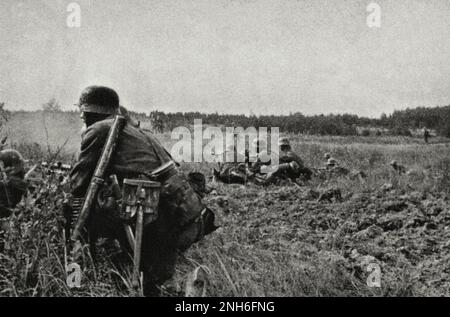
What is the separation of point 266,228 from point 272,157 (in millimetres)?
4629

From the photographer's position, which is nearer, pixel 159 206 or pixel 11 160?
pixel 159 206

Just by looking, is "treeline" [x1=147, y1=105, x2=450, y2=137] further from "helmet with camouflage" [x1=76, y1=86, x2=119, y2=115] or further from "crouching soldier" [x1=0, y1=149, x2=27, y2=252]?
"helmet with camouflage" [x1=76, y1=86, x2=119, y2=115]

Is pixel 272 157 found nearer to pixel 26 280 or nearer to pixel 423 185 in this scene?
pixel 423 185

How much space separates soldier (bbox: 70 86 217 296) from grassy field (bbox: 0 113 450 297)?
189mm

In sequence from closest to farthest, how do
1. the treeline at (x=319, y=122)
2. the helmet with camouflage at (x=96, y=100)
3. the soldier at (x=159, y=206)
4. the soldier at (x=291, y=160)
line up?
1. the soldier at (x=159, y=206)
2. the helmet with camouflage at (x=96, y=100)
3. the soldier at (x=291, y=160)
4. the treeline at (x=319, y=122)

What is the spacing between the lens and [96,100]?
3434 millimetres

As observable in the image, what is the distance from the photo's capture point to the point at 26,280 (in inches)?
118

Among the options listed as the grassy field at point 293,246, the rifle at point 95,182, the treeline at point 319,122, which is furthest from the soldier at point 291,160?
the treeline at point 319,122

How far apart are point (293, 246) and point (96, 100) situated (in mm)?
2342

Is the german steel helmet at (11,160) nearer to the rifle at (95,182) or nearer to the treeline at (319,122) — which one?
the rifle at (95,182)

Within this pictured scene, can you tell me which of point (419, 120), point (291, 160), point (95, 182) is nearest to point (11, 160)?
point (95, 182)

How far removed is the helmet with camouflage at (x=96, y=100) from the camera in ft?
11.2

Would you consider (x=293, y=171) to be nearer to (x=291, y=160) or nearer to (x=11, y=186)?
(x=291, y=160)

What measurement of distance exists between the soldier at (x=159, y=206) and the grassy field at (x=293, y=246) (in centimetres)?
19
